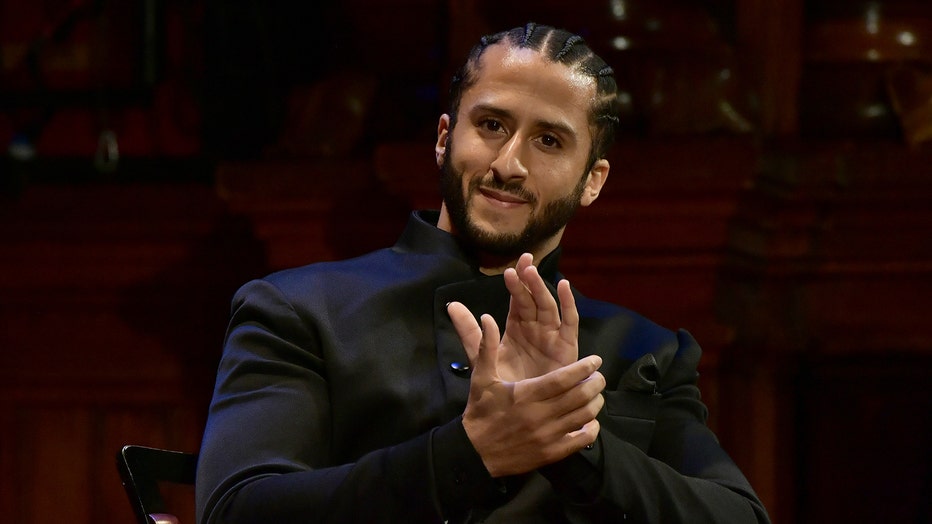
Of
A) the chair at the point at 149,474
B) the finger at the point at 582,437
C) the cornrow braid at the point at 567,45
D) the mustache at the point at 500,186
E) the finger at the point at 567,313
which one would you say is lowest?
the chair at the point at 149,474

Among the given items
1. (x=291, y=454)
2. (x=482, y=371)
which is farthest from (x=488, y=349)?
(x=291, y=454)

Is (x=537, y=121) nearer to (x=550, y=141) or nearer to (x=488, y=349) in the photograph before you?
(x=550, y=141)

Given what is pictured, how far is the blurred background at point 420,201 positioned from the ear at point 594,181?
0.54 meters

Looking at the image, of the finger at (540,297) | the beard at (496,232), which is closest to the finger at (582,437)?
the finger at (540,297)

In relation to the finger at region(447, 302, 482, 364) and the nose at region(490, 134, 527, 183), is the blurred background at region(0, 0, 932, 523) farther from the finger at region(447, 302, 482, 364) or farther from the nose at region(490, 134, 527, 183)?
the finger at region(447, 302, 482, 364)

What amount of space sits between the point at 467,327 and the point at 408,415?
0.27 m

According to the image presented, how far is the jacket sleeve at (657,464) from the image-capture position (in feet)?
4.55

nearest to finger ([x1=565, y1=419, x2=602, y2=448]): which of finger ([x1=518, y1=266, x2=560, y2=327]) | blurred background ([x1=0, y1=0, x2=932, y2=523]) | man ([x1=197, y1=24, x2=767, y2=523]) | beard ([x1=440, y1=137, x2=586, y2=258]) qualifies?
Answer: man ([x1=197, y1=24, x2=767, y2=523])

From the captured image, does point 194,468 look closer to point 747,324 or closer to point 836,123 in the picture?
point 747,324

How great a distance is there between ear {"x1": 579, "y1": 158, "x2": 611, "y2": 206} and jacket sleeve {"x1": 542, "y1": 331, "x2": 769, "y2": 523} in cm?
21

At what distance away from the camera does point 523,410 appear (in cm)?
129

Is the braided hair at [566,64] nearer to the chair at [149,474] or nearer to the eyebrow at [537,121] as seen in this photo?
the eyebrow at [537,121]

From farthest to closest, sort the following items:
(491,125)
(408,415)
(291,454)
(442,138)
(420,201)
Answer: (420,201), (442,138), (491,125), (408,415), (291,454)

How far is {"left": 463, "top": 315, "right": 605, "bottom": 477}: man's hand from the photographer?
128 centimetres
